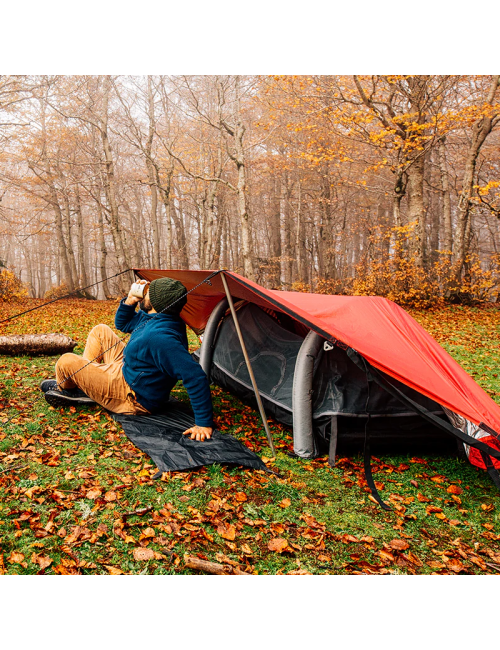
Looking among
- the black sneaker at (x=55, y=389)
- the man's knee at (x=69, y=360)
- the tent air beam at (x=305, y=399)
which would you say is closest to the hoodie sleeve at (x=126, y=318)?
the man's knee at (x=69, y=360)

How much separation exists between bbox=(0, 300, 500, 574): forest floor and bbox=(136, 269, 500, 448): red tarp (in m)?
0.73

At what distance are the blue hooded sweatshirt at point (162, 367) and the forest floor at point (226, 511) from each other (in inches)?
18.8

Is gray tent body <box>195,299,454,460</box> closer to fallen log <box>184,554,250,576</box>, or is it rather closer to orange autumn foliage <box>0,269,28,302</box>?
fallen log <box>184,554,250,576</box>

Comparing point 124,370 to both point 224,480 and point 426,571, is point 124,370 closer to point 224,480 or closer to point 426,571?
point 224,480

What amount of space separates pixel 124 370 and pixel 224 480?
1.48 m

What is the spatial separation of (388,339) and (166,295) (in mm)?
2049

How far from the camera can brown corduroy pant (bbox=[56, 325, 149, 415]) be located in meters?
3.90

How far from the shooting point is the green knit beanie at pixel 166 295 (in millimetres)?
3713

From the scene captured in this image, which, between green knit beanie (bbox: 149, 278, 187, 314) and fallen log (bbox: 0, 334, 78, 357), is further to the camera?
fallen log (bbox: 0, 334, 78, 357)

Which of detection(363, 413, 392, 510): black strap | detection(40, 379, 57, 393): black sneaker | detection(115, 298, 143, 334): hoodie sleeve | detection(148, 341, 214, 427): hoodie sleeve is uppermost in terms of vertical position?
detection(115, 298, 143, 334): hoodie sleeve

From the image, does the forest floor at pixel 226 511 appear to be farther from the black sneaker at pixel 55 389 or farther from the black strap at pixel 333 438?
the black sneaker at pixel 55 389

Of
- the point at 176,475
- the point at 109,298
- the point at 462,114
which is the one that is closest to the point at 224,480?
the point at 176,475

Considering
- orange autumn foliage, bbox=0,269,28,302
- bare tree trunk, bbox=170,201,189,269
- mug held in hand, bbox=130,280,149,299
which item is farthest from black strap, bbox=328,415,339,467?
bare tree trunk, bbox=170,201,189,269

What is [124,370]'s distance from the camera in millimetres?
3887
